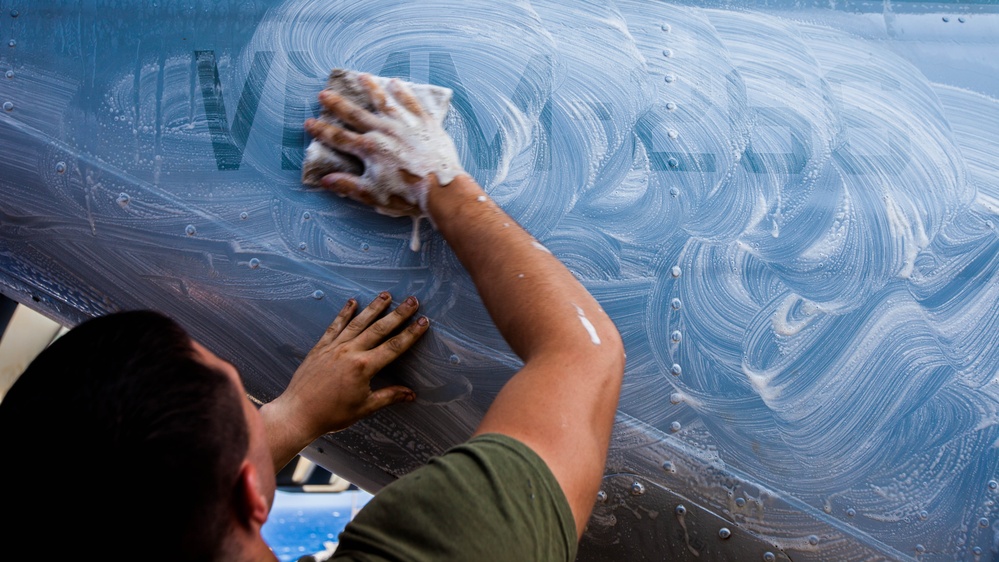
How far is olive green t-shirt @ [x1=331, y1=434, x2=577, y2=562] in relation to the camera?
37.8 inches

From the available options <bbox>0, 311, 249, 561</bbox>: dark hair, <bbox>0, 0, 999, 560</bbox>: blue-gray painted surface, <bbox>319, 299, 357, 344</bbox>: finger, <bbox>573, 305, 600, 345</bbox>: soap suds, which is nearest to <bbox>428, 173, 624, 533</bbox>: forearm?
<bbox>573, 305, 600, 345</bbox>: soap suds

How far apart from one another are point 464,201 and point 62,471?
747 mm

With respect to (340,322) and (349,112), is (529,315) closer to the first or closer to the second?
(340,322)

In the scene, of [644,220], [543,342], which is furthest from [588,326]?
[644,220]

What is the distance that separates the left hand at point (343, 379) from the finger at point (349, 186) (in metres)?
0.19

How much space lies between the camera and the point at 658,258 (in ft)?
4.56

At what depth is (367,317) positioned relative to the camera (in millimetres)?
1418

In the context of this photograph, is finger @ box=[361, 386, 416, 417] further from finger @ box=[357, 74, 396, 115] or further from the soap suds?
finger @ box=[357, 74, 396, 115]

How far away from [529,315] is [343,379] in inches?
15.6

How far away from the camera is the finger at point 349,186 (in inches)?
55.3

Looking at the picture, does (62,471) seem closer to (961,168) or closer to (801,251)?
(801,251)

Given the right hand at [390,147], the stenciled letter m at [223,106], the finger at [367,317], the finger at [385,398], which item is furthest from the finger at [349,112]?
the finger at [385,398]

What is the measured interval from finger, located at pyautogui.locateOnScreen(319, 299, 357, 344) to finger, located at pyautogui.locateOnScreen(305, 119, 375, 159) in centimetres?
28

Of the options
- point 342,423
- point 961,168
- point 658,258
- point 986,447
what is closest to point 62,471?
point 342,423
